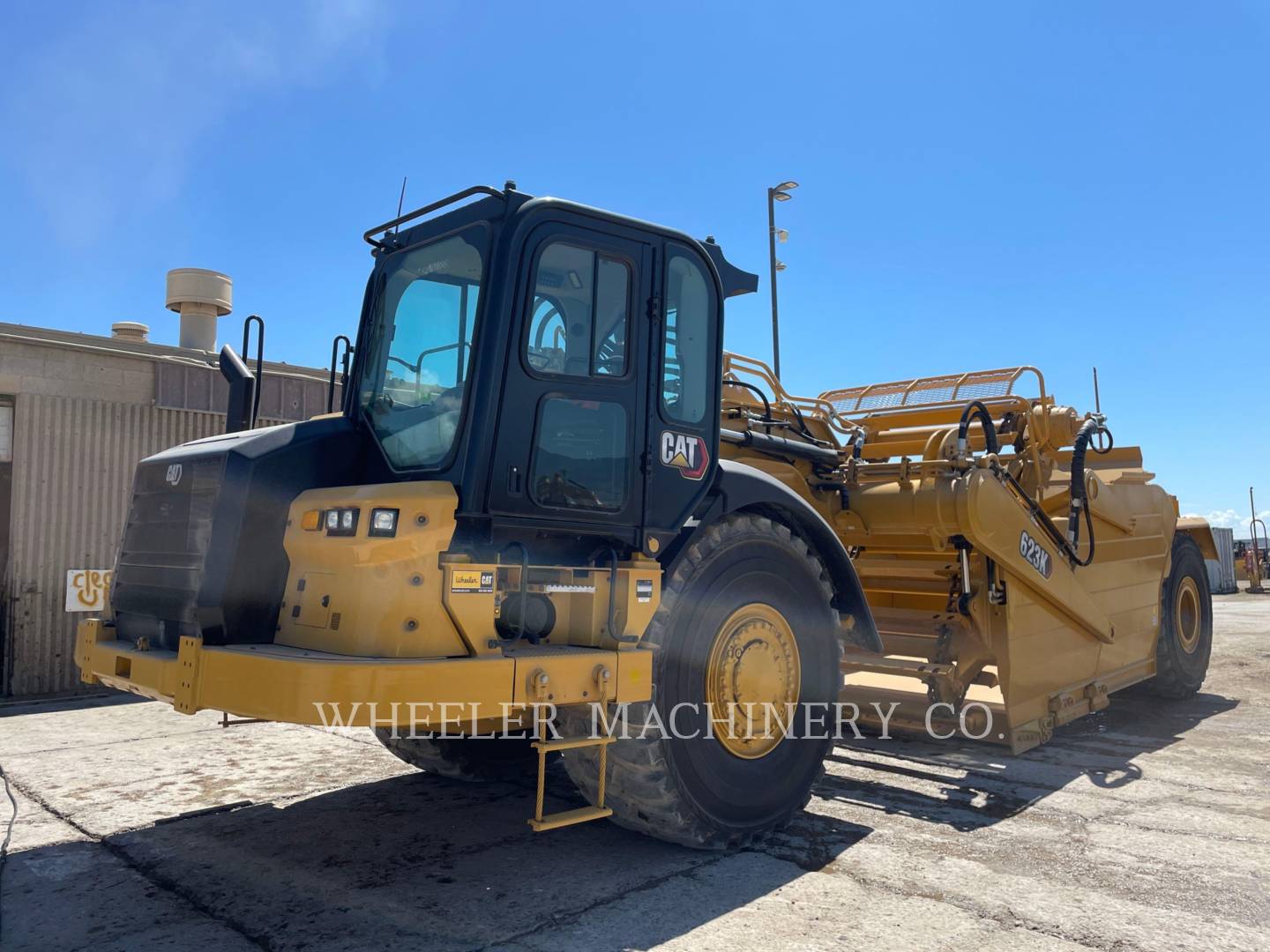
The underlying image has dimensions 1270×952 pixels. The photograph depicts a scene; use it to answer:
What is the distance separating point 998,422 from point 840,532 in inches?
62.5

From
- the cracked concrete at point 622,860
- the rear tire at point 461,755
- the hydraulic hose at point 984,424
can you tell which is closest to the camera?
the cracked concrete at point 622,860

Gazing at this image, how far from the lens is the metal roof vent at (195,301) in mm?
12273

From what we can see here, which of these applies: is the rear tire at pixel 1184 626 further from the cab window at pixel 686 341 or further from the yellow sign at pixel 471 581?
the yellow sign at pixel 471 581

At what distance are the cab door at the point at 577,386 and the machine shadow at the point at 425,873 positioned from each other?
1408 millimetres

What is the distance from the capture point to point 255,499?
384cm

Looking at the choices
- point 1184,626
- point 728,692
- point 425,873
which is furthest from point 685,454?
point 1184,626

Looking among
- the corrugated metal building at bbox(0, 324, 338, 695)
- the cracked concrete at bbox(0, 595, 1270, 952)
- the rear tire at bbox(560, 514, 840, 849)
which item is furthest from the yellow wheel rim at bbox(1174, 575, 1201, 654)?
the corrugated metal building at bbox(0, 324, 338, 695)

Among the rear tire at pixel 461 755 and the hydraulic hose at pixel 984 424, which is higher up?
the hydraulic hose at pixel 984 424

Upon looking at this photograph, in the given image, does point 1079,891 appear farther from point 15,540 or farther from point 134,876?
point 15,540

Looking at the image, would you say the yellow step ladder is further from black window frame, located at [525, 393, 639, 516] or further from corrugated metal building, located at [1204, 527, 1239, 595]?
corrugated metal building, located at [1204, 527, 1239, 595]

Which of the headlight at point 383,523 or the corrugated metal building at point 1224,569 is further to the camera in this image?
the corrugated metal building at point 1224,569

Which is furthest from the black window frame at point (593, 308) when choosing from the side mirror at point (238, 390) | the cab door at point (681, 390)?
the side mirror at point (238, 390)

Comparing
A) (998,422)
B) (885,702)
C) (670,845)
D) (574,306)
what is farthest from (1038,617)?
(574,306)

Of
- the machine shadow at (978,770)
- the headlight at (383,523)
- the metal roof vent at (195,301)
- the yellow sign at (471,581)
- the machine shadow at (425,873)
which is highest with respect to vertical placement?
the metal roof vent at (195,301)
